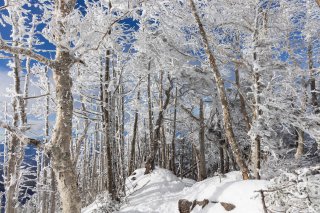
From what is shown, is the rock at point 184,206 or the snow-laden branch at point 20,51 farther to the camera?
the rock at point 184,206

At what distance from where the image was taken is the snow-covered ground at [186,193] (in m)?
6.26

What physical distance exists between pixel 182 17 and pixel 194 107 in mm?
7896

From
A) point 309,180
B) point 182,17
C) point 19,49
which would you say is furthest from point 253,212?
point 182,17

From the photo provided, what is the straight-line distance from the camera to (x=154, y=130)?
15227mm

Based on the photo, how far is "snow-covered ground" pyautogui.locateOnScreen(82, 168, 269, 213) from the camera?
626 cm

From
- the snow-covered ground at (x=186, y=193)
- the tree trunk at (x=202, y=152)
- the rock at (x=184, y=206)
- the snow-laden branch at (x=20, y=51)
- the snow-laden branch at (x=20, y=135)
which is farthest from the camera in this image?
the tree trunk at (x=202, y=152)

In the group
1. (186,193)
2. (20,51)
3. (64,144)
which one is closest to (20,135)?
(64,144)

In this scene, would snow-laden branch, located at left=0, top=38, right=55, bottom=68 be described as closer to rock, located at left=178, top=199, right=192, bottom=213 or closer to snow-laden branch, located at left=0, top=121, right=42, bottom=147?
snow-laden branch, located at left=0, top=121, right=42, bottom=147

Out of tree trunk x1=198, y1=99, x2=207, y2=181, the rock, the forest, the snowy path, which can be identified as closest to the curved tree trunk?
the forest

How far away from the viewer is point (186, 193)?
9672 mm

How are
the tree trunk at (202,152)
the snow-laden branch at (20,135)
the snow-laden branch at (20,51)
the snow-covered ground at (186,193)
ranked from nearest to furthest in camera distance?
the snow-laden branch at (20,51) < the snow-laden branch at (20,135) < the snow-covered ground at (186,193) < the tree trunk at (202,152)

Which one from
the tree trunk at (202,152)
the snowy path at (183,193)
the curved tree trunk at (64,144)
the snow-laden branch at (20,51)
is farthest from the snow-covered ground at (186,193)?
the snow-laden branch at (20,51)

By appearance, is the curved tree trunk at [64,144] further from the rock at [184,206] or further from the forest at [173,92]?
the rock at [184,206]

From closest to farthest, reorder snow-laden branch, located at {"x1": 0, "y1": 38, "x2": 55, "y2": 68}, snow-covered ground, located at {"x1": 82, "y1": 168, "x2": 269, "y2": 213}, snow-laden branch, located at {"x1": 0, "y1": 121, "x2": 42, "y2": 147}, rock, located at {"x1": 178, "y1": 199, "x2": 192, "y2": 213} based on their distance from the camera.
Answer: snow-laden branch, located at {"x1": 0, "y1": 38, "x2": 55, "y2": 68}, snow-laden branch, located at {"x1": 0, "y1": 121, "x2": 42, "y2": 147}, snow-covered ground, located at {"x1": 82, "y1": 168, "x2": 269, "y2": 213}, rock, located at {"x1": 178, "y1": 199, "x2": 192, "y2": 213}
